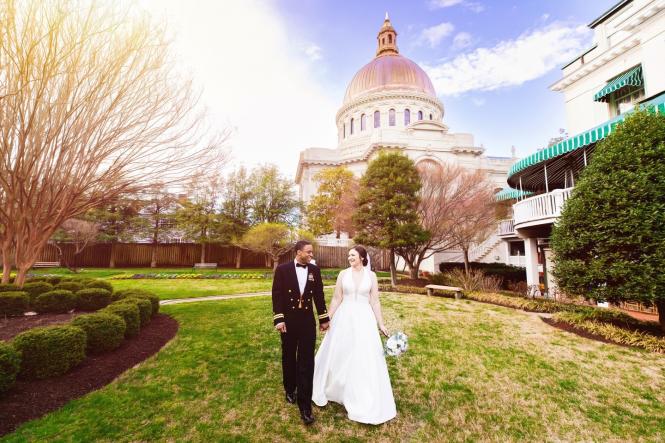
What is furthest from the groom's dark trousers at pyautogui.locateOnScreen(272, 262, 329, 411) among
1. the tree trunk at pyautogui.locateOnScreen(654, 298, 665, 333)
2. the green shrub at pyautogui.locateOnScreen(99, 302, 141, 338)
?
the tree trunk at pyautogui.locateOnScreen(654, 298, 665, 333)

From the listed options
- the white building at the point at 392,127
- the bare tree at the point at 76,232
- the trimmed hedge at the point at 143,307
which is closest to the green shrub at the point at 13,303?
the trimmed hedge at the point at 143,307

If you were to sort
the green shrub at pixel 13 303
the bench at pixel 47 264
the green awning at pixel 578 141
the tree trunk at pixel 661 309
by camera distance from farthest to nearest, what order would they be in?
the bench at pixel 47 264 < the green awning at pixel 578 141 < the green shrub at pixel 13 303 < the tree trunk at pixel 661 309

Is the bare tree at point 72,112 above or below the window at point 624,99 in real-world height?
below

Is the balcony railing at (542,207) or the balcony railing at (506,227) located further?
the balcony railing at (506,227)

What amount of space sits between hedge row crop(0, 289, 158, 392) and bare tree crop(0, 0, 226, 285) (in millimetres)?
2897

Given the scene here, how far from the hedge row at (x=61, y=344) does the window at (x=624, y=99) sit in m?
20.6

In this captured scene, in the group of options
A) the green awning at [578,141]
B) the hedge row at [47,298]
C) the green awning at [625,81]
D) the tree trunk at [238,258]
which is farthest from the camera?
the tree trunk at [238,258]

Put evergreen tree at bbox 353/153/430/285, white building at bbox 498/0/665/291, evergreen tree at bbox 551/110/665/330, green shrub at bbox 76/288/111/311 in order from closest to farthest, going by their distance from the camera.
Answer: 1. evergreen tree at bbox 551/110/665/330
2. green shrub at bbox 76/288/111/311
3. white building at bbox 498/0/665/291
4. evergreen tree at bbox 353/153/430/285

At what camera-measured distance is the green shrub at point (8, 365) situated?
377cm

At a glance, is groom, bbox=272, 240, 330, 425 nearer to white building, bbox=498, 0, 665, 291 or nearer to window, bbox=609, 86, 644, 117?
white building, bbox=498, 0, 665, 291

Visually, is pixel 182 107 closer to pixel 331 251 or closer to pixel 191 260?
pixel 331 251

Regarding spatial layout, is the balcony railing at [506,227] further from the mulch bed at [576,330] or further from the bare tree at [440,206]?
the mulch bed at [576,330]

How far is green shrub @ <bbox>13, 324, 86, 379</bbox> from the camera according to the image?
430 cm

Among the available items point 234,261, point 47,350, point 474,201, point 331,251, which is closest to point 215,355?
point 47,350
